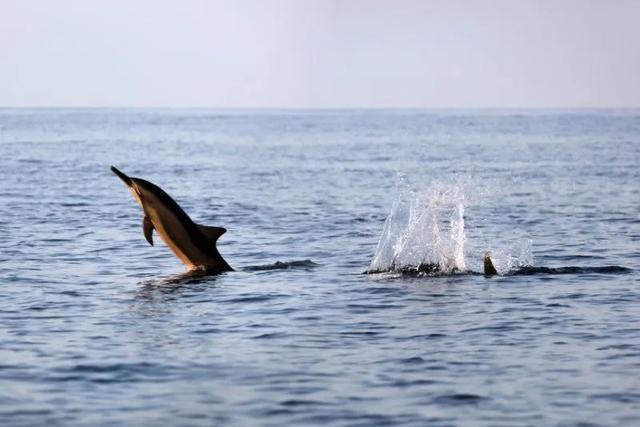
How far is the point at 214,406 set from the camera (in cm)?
1348

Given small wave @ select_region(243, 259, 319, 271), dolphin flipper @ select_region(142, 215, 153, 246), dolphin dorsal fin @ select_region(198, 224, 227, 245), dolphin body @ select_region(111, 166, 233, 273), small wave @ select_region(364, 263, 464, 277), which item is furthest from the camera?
small wave @ select_region(243, 259, 319, 271)

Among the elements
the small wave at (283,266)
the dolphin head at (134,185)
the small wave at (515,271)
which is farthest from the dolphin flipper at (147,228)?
the small wave at (515,271)

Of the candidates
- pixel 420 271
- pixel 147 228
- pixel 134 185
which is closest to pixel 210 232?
pixel 147 228

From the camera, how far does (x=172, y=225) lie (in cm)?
2241

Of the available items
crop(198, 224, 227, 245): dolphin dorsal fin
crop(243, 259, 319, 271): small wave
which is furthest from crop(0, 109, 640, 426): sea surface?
crop(198, 224, 227, 245): dolphin dorsal fin

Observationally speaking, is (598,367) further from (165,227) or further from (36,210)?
(36,210)

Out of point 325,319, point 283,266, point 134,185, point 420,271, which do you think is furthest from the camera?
point 283,266

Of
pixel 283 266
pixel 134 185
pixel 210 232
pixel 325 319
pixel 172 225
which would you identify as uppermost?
pixel 134 185

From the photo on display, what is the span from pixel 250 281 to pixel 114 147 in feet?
258

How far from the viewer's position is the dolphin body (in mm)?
22172

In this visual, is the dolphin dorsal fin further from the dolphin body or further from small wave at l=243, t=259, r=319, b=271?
small wave at l=243, t=259, r=319, b=271

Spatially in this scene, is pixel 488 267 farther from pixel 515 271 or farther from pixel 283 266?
pixel 283 266

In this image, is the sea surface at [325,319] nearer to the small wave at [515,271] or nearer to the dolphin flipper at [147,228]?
the small wave at [515,271]

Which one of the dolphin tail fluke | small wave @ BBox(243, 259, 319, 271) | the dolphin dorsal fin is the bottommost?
small wave @ BBox(243, 259, 319, 271)
